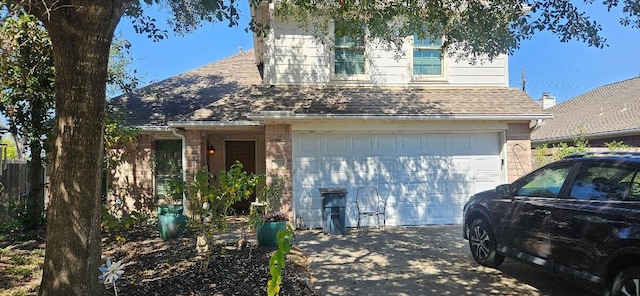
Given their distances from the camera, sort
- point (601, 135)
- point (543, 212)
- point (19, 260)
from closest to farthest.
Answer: point (543, 212) → point (19, 260) → point (601, 135)

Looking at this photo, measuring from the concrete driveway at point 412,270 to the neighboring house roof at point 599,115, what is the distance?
1114 cm

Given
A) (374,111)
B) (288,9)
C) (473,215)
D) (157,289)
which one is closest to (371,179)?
(374,111)

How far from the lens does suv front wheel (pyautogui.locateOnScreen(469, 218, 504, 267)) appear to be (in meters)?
5.73

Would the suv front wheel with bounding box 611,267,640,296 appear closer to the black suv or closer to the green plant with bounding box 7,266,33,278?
the black suv

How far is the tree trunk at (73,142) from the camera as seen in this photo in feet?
11.8

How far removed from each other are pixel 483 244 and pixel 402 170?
3834 millimetres

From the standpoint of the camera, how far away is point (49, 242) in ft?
12.0

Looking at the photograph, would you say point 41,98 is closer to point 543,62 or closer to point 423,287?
point 423,287

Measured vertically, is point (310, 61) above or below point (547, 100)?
below

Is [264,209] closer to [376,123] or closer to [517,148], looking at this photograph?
[376,123]

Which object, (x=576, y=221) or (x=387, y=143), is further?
(x=387, y=143)

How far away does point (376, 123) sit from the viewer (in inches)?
368

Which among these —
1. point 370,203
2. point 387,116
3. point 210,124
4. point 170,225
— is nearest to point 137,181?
point 210,124

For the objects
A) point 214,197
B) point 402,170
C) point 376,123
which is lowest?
point 214,197
